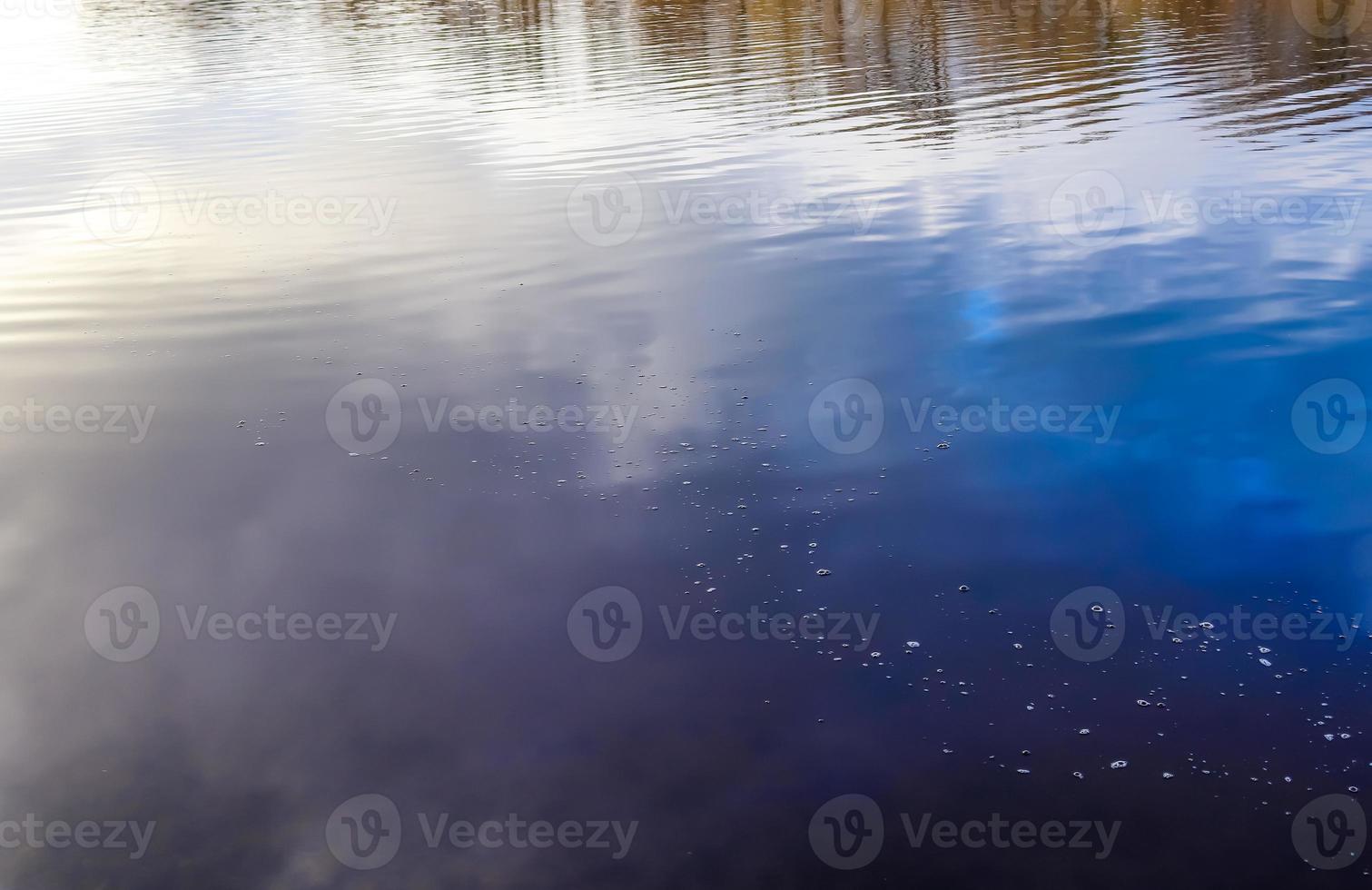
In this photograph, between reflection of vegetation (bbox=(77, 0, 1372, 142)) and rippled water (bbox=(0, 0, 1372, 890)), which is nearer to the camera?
rippled water (bbox=(0, 0, 1372, 890))

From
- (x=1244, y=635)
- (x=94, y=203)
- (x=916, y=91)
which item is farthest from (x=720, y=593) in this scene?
(x=916, y=91)

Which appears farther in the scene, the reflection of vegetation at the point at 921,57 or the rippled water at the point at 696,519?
the reflection of vegetation at the point at 921,57

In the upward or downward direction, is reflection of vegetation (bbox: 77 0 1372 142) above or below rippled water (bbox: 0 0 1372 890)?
above

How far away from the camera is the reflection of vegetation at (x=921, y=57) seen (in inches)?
1019

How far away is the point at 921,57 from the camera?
3625 cm

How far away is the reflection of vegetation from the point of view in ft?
84.9

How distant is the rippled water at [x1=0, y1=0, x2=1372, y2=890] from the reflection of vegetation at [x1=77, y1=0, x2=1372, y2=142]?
557 cm

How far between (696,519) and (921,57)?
30928 mm

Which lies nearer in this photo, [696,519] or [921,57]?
[696,519]

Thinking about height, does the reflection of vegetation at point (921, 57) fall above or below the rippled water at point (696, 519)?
above

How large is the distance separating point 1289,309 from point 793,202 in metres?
7.62

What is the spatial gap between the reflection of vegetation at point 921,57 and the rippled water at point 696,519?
5572 mm

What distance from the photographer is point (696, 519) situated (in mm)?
8711

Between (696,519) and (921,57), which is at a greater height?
(921,57)
